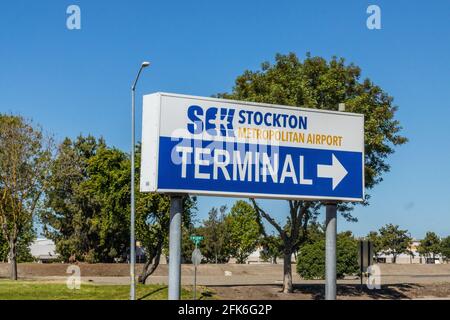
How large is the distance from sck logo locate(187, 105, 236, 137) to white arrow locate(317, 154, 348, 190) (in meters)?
2.48

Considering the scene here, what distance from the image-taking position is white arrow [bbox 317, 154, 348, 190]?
14398 mm

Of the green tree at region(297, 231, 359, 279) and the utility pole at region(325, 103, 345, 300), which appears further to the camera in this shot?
the green tree at region(297, 231, 359, 279)

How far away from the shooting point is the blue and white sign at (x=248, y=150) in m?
13.0

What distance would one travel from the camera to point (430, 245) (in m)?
128

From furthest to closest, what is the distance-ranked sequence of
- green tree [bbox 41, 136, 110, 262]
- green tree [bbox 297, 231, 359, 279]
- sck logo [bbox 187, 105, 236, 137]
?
green tree [bbox 41, 136, 110, 262], green tree [bbox 297, 231, 359, 279], sck logo [bbox 187, 105, 236, 137]

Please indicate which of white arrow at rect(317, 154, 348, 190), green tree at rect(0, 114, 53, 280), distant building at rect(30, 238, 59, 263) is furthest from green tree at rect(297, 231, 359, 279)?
distant building at rect(30, 238, 59, 263)

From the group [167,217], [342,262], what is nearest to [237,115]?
[167,217]

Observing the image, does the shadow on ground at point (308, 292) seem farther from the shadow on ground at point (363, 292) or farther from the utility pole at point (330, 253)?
the utility pole at point (330, 253)

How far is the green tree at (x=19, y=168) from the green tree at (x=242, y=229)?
148ft

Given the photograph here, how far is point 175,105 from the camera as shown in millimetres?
13039

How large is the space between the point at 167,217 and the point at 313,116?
20.2 meters

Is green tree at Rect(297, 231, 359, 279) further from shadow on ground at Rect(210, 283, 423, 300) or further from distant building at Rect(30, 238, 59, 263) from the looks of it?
distant building at Rect(30, 238, 59, 263)
